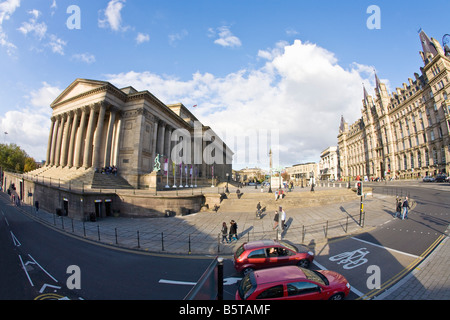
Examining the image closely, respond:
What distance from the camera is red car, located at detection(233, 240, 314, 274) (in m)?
7.77

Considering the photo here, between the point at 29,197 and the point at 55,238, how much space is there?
2503cm

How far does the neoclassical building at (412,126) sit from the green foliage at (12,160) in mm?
127161

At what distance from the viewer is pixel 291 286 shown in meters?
5.22

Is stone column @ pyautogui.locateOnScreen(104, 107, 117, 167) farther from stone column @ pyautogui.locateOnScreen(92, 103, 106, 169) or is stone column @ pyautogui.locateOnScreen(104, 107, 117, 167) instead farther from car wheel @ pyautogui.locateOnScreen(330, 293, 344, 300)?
car wheel @ pyautogui.locateOnScreen(330, 293, 344, 300)

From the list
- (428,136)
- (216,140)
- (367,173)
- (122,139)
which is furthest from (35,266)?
(367,173)

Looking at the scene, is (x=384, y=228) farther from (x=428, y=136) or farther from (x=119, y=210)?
(x=428, y=136)

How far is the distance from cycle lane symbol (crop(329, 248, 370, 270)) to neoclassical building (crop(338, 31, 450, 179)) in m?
60.0

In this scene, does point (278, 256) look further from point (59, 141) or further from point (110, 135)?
point (59, 141)

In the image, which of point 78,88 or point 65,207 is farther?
point 78,88

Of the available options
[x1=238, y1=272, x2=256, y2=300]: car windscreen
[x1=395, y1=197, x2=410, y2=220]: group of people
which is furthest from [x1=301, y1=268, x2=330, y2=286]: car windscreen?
[x1=395, y1=197, x2=410, y2=220]: group of people

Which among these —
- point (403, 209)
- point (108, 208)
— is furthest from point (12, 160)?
point (403, 209)

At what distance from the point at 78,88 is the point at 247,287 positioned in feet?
165

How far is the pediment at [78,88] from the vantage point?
117 feet

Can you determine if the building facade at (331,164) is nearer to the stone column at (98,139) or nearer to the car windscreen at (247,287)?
the stone column at (98,139)
